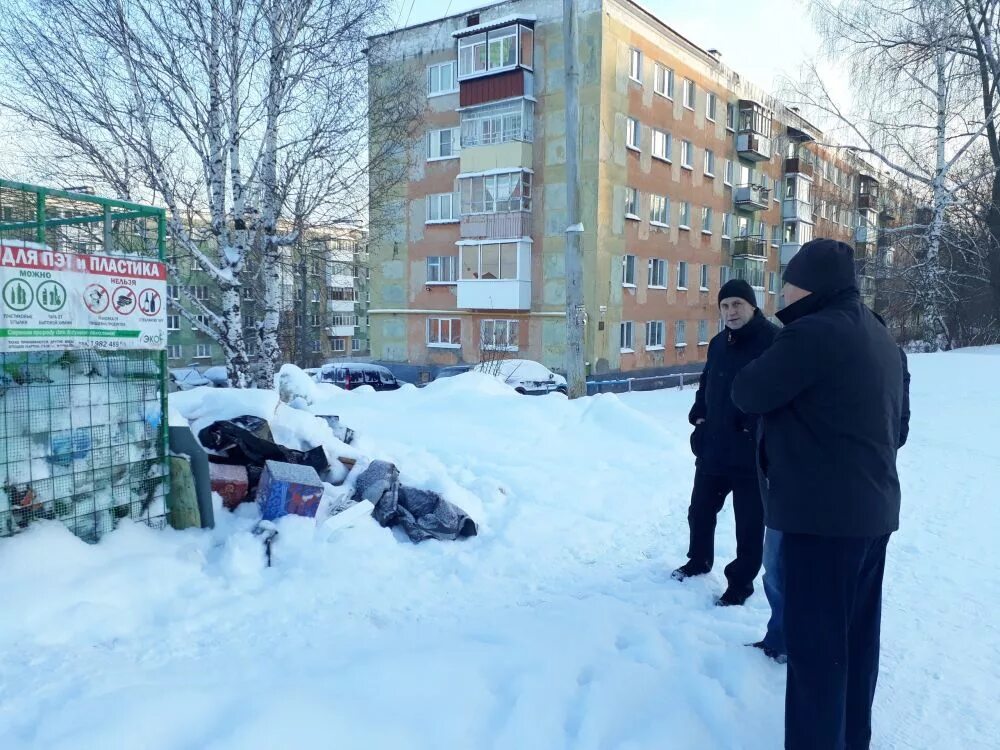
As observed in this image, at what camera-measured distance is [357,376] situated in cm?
2278

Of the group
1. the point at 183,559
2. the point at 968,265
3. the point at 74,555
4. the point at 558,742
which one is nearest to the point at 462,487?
the point at 183,559

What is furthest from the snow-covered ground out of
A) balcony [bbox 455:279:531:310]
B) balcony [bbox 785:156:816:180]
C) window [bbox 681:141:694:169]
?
balcony [bbox 785:156:816:180]

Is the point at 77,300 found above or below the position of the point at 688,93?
below

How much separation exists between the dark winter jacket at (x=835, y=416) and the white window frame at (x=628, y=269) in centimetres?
2333

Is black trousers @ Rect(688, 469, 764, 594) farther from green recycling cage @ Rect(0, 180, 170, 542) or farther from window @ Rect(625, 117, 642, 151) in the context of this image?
window @ Rect(625, 117, 642, 151)

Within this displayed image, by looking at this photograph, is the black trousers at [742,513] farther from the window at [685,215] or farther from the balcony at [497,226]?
the window at [685,215]

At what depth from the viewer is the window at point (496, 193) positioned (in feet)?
78.1

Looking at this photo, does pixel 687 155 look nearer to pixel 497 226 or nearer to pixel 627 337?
pixel 627 337

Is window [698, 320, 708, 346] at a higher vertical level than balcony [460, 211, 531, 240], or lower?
lower

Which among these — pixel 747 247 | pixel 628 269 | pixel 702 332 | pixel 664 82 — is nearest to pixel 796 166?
pixel 747 247

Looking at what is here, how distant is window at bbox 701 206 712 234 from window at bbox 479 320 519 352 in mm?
10471

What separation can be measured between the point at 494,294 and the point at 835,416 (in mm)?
22613

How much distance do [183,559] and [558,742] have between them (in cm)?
231

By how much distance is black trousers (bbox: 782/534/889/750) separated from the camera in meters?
2.09
